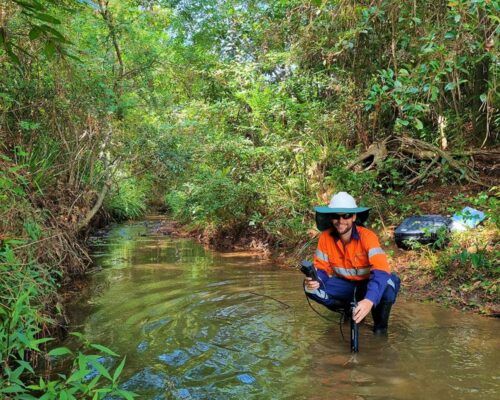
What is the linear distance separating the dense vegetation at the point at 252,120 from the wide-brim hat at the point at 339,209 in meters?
1.35

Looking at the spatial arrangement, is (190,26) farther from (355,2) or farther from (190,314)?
(190,314)

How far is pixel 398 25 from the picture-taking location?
6.86m

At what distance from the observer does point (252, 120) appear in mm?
11125

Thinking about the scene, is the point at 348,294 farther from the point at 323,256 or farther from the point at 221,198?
the point at 221,198

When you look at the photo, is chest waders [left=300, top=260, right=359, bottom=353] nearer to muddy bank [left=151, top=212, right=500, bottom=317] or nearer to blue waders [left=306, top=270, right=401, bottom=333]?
blue waders [left=306, top=270, right=401, bottom=333]

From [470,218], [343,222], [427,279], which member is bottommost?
[427,279]

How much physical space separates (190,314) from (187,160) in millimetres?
5470

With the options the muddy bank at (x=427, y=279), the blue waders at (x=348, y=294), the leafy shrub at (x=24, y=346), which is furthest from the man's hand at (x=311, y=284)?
the muddy bank at (x=427, y=279)

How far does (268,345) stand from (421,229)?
11.6 feet

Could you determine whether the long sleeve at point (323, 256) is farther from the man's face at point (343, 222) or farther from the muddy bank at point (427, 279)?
the muddy bank at point (427, 279)

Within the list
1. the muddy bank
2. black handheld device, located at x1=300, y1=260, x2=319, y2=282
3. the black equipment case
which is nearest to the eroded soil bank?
the muddy bank

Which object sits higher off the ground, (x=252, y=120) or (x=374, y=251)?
(x=252, y=120)

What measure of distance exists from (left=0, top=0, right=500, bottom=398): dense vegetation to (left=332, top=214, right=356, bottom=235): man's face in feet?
5.00

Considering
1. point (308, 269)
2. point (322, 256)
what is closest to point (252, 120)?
point (322, 256)
